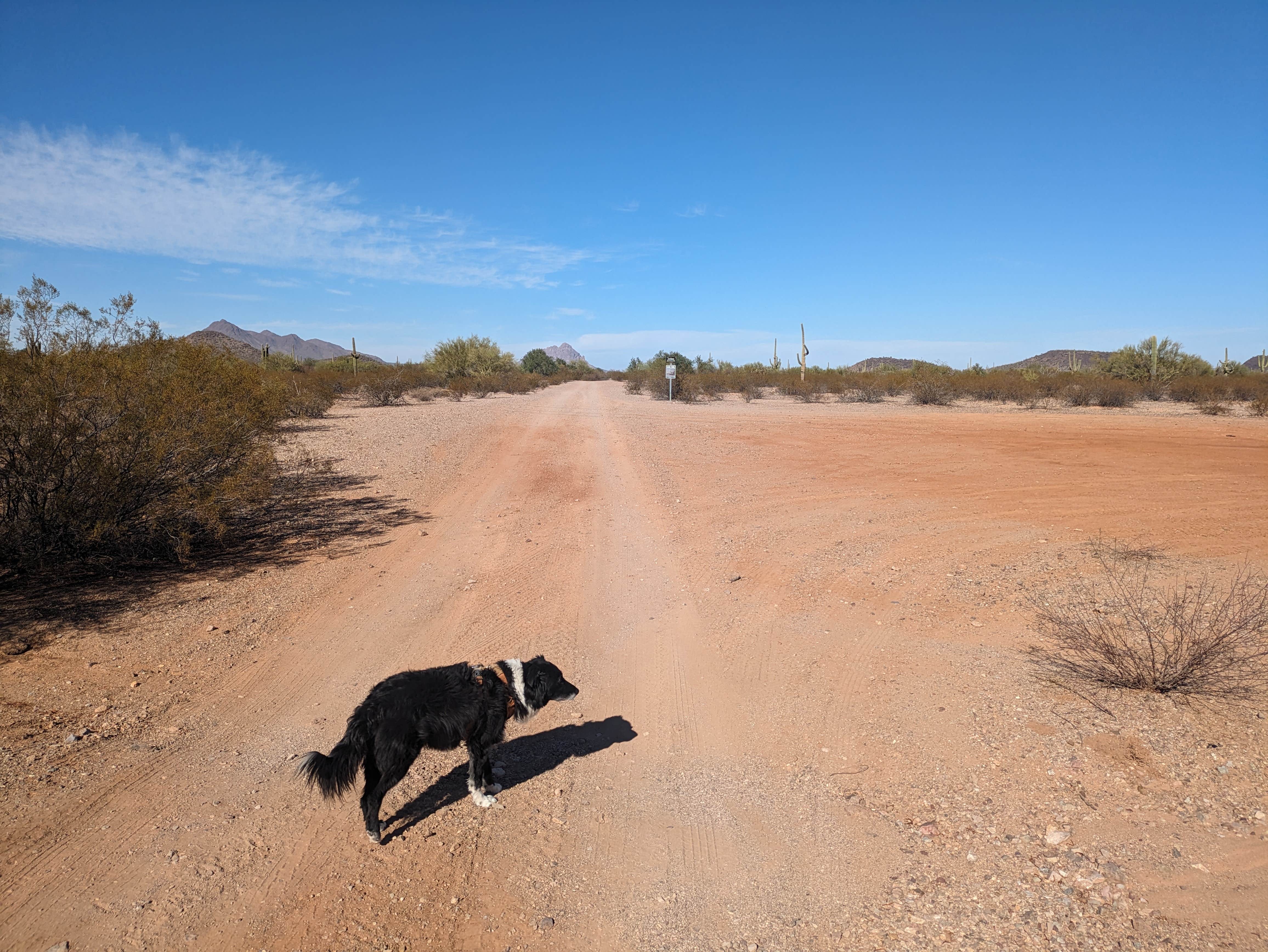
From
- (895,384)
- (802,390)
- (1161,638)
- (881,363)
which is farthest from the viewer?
(881,363)

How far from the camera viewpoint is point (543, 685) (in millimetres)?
4387

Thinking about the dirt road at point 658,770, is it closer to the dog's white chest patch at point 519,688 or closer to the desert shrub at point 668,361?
the dog's white chest patch at point 519,688

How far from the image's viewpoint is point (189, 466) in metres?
8.29

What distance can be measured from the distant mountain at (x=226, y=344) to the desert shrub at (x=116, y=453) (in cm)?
150

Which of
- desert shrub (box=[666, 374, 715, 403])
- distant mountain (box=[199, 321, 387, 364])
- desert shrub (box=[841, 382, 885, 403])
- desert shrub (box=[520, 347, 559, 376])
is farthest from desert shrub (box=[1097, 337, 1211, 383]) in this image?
distant mountain (box=[199, 321, 387, 364])

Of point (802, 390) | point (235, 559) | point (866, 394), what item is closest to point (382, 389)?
point (235, 559)

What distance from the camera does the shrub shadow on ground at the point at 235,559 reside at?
6.39m

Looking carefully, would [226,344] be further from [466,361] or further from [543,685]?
[466,361]

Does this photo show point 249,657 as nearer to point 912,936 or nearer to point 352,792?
point 352,792

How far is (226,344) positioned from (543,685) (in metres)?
11.7

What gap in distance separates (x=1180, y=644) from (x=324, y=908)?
588 centimetres

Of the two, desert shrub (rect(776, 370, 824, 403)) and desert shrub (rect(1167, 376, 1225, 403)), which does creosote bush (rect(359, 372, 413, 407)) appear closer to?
desert shrub (rect(776, 370, 824, 403))

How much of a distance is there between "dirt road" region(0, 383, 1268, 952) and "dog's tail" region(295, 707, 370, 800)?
45 cm

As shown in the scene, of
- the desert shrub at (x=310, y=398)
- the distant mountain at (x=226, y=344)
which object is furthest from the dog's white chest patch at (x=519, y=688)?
the desert shrub at (x=310, y=398)
